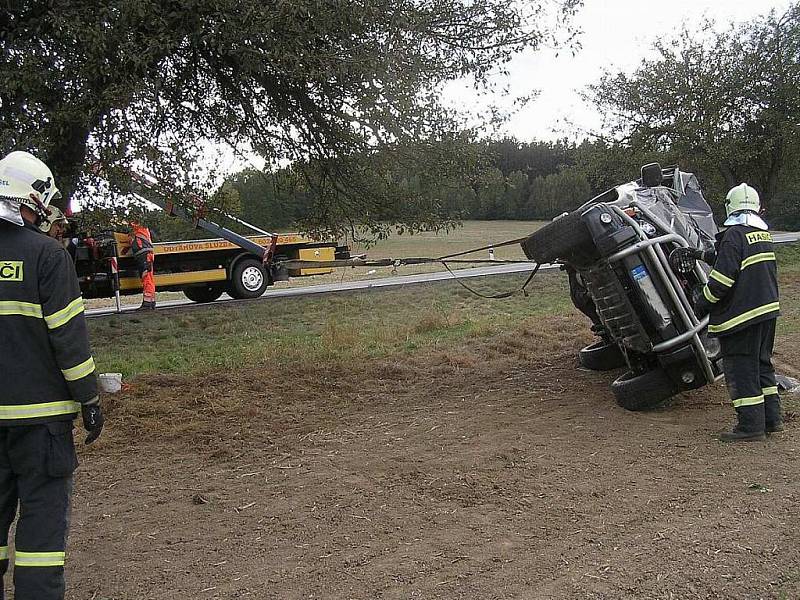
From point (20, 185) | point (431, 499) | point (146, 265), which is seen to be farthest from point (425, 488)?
point (146, 265)

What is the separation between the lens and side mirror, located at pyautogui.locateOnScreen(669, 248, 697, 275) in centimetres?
590

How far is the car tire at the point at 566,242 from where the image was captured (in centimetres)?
577

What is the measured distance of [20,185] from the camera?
329 cm

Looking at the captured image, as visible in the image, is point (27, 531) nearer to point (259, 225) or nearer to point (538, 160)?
point (259, 225)

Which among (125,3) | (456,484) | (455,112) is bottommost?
(456,484)

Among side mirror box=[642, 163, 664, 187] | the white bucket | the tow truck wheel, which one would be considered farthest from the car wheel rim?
side mirror box=[642, 163, 664, 187]

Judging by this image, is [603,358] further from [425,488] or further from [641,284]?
[425,488]

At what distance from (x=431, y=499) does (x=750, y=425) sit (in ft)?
7.81

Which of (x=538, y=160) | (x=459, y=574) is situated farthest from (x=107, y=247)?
(x=538, y=160)

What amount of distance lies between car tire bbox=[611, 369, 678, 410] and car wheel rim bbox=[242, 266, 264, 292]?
12.7m

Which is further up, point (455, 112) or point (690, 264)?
point (455, 112)

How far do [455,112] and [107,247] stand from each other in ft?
32.3

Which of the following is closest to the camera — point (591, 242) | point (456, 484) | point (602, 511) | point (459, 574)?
point (459, 574)

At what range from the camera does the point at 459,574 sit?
3.50 meters
